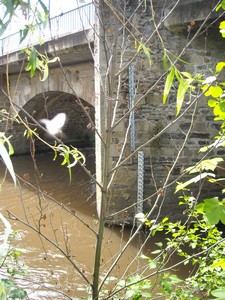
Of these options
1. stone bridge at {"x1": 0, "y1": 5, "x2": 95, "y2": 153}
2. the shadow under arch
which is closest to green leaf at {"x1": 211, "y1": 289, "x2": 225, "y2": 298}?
stone bridge at {"x1": 0, "y1": 5, "x2": 95, "y2": 153}

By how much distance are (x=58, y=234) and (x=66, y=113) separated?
6.52 metres

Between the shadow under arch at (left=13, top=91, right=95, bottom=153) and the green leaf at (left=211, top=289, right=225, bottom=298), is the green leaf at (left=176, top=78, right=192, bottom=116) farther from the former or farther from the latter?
the shadow under arch at (left=13, top=91, right=95, bottom=153)

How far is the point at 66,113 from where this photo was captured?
10953mm

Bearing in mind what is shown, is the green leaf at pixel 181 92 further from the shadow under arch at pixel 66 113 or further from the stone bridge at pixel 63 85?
the shadow under arch at pixel 66 113

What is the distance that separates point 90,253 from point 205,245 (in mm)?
2320

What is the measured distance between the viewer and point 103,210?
1592mm

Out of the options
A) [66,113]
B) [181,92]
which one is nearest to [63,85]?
[66,113]

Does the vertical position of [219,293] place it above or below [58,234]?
above

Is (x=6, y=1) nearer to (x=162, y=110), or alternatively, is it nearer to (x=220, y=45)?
(x=162, y=110)

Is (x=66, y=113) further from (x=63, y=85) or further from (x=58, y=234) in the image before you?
(x=58, y=234)

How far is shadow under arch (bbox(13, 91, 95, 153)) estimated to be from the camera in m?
9.04

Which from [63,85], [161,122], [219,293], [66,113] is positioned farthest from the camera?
[66,113]

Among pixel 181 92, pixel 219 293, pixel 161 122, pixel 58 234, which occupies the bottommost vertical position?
pixel 58 234

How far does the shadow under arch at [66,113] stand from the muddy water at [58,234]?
1.40 metres
